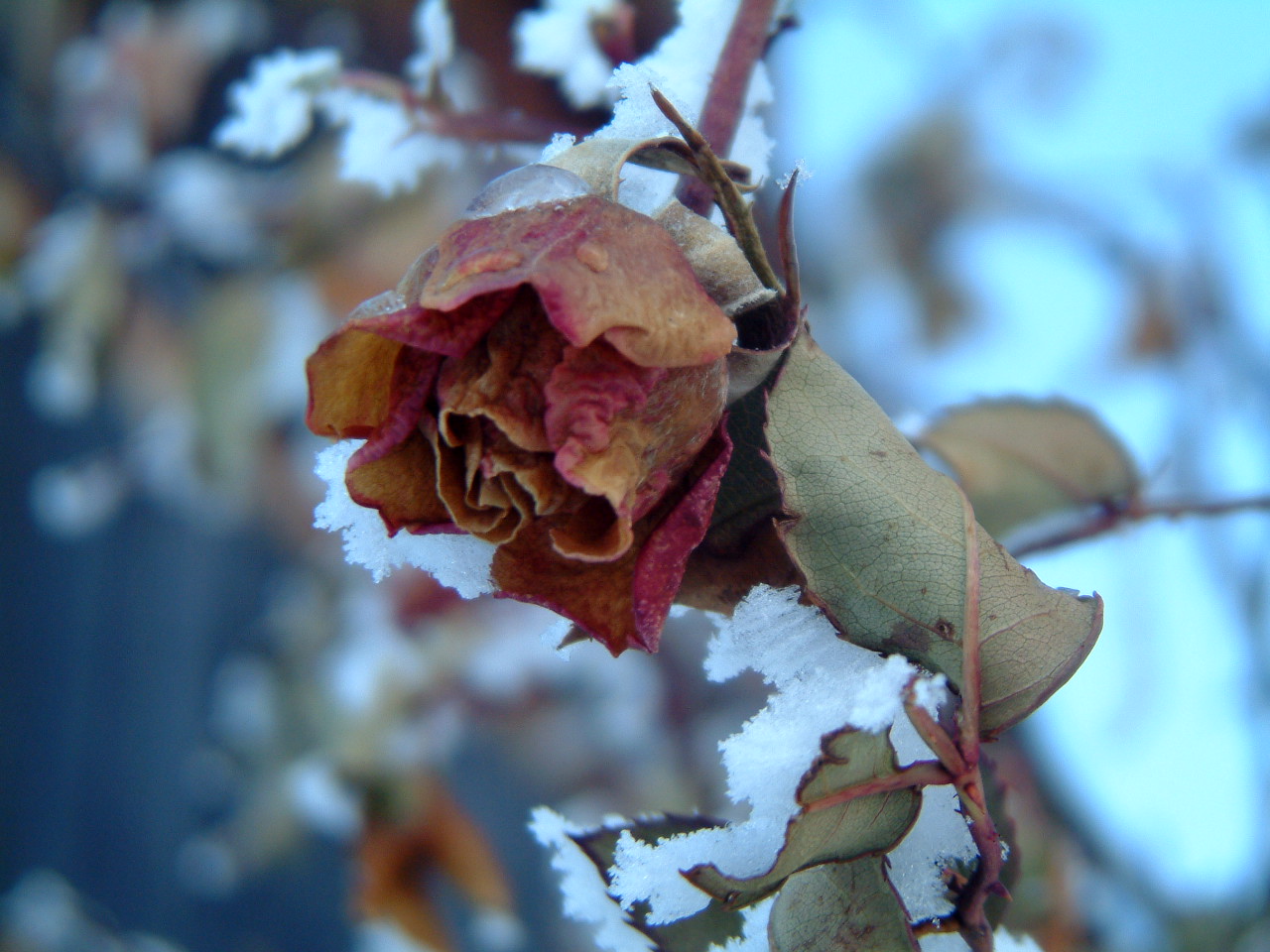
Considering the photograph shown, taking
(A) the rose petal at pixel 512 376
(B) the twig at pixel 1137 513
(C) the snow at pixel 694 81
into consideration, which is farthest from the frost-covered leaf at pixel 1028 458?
(A) the rose petal at pixel 512 376

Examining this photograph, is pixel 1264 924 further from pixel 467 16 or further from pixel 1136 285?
pixel 467 16

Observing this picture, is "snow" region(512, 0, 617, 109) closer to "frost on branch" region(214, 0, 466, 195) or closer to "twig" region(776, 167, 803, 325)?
"frost on branch" region(214, 0, 466, 195)

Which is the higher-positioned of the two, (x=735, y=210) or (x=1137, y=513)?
(x=735, y=210)

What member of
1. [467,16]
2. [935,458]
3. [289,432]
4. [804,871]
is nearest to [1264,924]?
A: [935,458]

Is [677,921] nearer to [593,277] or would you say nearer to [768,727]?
[768,727]

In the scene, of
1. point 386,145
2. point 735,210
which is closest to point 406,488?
point 735,210

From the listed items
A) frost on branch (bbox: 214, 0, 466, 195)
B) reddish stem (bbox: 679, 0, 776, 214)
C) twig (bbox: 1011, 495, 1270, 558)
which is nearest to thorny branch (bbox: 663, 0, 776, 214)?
reddish stem (bbox: 679, 0, 776, 214)
